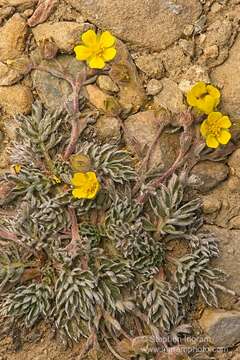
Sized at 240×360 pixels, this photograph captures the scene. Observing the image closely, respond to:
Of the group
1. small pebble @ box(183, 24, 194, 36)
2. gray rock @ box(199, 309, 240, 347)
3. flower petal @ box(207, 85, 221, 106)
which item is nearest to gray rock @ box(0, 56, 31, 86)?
small pebble @ box(183, 24, 194, 36)

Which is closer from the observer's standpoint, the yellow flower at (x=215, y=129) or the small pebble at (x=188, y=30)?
the yellow flower at (x=215, y=129)

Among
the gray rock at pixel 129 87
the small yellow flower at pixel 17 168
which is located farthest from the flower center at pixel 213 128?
the small yellow flower at pixel 17 168

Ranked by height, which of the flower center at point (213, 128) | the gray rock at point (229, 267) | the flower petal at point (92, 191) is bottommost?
the gray rock at point (229, 267)

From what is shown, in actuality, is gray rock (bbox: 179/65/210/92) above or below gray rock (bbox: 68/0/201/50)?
below

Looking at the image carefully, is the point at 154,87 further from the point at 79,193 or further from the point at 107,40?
the point at 79,193

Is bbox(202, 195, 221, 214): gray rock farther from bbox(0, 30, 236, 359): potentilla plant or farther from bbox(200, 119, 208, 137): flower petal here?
bbox(200, 119, 208, 137): flower petal

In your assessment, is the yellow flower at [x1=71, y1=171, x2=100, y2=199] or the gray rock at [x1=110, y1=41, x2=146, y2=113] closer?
the yellow flower at [x1=71, y1=171, x2=100, y2=199]

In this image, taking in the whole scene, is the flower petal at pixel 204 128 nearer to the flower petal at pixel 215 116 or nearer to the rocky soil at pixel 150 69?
the flower petal at pixel 215 116
